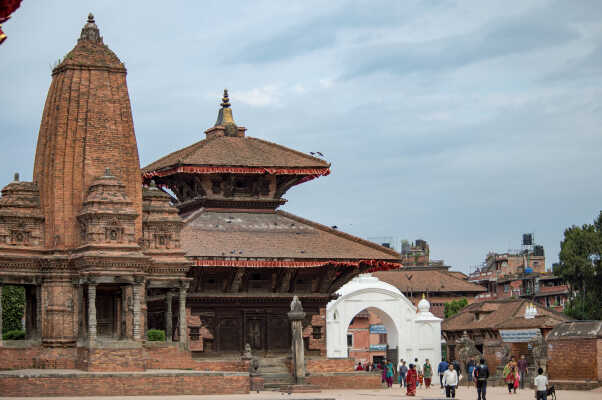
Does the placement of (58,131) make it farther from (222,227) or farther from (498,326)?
(498,326)

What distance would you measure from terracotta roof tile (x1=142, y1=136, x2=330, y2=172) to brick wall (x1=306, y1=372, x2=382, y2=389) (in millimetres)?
9677

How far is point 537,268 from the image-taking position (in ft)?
376

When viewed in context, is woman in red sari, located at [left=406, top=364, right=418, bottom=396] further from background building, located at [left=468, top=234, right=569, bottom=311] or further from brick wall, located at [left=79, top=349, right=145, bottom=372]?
background building, located at [left=468, top=234, right=569, bottom=311]

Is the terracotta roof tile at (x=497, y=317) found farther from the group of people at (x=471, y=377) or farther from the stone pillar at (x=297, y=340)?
the stone pillar at (x=297, y=340)

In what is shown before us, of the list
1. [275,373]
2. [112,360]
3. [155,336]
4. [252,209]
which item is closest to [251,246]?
[252,209]

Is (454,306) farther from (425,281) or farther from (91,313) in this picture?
(91,313)

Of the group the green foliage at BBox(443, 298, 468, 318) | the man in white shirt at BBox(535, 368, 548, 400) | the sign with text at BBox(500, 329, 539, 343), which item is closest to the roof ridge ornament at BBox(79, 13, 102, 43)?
the man in white shirt at BBox(535, 368, 548, 400)

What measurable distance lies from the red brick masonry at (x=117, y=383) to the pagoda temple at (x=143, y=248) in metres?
0.07

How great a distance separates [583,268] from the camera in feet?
232

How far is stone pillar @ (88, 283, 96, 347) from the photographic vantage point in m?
33.7

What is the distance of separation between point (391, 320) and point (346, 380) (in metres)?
16.2

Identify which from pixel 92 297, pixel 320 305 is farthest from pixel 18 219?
pixel 320 305

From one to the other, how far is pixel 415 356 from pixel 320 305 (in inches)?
540

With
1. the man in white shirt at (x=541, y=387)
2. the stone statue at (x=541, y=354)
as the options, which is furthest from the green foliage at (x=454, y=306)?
the man in white shirt at (x=541, y=387)
